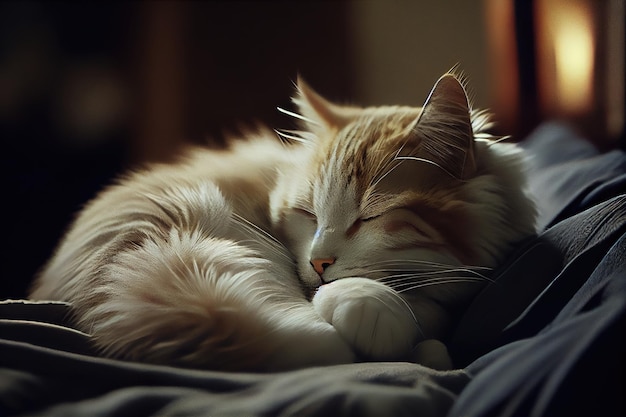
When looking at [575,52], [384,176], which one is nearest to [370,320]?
[384,176]

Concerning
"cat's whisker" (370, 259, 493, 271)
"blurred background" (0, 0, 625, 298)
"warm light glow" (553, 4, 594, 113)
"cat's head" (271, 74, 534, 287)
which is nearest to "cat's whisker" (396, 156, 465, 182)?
"cat's head" (271, 74, 534, 287)

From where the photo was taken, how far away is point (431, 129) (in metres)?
0.89

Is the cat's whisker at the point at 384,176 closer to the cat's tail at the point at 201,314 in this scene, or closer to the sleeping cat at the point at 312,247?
the sleeping cat at the point at 312,247

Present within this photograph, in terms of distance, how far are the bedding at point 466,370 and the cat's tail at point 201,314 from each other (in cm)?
3

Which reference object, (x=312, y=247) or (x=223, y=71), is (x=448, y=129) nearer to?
(x=312, y=247)

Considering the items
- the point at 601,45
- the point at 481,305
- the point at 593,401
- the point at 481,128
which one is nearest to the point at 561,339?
the point at 593,401

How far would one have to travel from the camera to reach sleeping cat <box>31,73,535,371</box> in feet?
2.21

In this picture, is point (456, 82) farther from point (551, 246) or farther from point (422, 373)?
point (422, 373)

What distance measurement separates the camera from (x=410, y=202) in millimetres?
860

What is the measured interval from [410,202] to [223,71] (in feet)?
6.25

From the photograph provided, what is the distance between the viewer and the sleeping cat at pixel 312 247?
0.67 m

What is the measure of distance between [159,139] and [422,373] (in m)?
2.20

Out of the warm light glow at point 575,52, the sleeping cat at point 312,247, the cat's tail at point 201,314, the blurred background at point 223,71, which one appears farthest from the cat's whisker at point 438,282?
the warm light glow at point 575,52

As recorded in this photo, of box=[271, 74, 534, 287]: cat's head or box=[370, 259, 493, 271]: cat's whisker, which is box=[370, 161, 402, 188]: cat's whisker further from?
box=[370, 259, 493, 271]: cat's whisker
